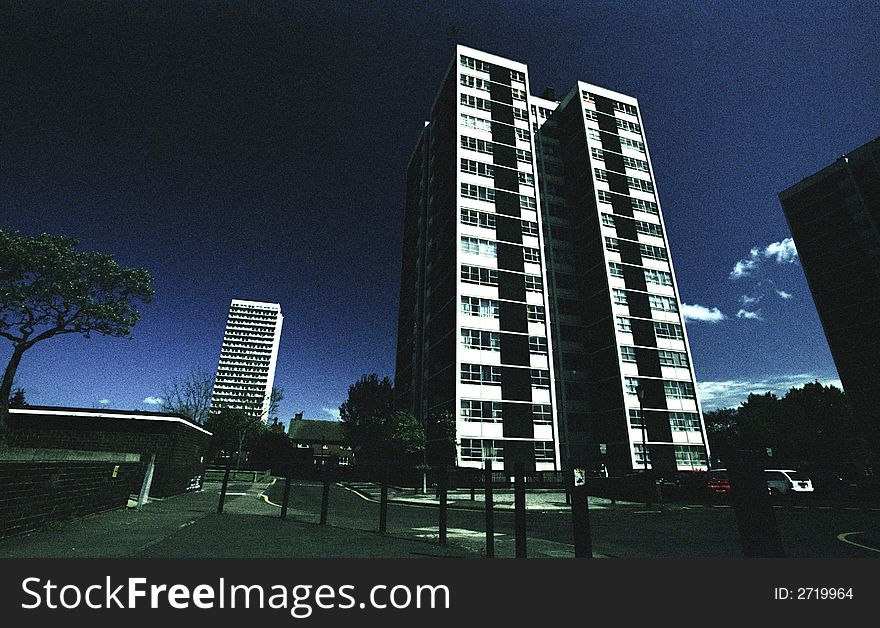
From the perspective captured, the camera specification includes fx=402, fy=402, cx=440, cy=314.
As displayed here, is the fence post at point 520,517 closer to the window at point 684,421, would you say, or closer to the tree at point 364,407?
the window at point 684,421

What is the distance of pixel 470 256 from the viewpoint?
36.7 meters

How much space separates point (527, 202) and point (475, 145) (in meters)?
7.81

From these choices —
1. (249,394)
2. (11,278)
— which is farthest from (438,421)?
(249,394)

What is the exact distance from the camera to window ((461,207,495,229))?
3775 cm

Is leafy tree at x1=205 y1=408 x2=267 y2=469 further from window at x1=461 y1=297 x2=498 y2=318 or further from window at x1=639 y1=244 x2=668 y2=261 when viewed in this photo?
window at x1=639 y1=244 x2=668 y2=261

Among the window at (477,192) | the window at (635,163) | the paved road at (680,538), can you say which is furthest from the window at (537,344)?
the paved road at (680,538)

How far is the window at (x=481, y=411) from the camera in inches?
1272

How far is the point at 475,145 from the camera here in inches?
1601

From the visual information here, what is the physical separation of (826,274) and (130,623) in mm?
79375

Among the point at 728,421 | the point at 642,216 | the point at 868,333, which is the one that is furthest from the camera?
the point at 728,421

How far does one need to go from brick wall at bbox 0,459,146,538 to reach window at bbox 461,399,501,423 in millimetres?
24860

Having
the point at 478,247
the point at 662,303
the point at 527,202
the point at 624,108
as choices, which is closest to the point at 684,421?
the point at 662,303

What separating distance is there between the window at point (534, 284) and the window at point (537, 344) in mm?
4744

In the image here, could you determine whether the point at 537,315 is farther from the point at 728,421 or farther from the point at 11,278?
the point at 728,421
